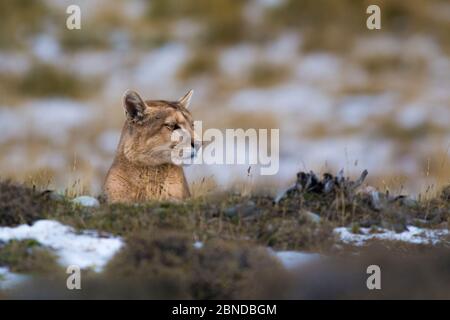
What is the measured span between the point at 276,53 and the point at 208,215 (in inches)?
1603

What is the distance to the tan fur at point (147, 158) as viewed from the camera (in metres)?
16.3

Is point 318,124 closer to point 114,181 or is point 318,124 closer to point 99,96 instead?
point 99,96

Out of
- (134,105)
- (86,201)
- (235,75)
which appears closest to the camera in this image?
(86,201)

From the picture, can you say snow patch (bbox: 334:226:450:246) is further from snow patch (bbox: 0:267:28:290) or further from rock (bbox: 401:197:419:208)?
snow patch (bbox: 0:267:28:290)

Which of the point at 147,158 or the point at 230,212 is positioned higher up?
the point at 147,158

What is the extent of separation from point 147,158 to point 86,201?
148 centimetres

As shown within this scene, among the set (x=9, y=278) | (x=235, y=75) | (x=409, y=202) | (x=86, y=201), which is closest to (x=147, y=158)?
(x=86, y=201)

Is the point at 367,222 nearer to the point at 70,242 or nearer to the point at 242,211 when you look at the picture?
the point at 242,211

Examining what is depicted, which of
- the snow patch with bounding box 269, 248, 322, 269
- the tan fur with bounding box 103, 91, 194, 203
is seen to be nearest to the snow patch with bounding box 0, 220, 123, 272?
the snow patch with bounding box 269, 248, 322, 269

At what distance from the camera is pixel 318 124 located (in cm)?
4675

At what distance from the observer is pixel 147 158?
16422 millimetres
